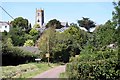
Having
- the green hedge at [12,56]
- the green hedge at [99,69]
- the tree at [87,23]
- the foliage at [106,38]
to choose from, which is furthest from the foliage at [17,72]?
the tree at [87,23]

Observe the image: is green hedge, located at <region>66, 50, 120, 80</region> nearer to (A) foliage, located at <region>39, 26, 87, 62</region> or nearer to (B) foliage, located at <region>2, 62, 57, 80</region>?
(B) foliage, located at <region>2, 62, 57, 80</region>

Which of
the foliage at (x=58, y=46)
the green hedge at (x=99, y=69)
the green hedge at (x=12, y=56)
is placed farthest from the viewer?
A: the foliage at (x=58, y=46)

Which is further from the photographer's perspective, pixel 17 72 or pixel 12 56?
pixel 12 56

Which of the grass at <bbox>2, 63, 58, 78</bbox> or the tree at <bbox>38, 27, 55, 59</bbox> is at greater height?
the tree at <bbox>38, 27, 55, 59</bbox>

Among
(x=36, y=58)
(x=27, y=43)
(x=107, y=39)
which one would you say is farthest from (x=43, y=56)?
(x=107, y=39)

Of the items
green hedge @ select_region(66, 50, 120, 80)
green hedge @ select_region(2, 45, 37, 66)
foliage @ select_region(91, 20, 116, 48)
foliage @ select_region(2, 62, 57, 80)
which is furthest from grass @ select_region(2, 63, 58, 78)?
foliage @ select_region(91, 20, 116, 48)

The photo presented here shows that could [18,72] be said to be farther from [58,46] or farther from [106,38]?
[58,46]

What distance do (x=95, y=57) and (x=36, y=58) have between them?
2895 centimetres

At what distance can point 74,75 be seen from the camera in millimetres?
17297

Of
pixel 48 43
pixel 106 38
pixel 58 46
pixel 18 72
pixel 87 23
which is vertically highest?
pixel 87 23

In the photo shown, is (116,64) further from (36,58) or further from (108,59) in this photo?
(36,58)

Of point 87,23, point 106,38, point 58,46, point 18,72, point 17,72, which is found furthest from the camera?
point 87,23

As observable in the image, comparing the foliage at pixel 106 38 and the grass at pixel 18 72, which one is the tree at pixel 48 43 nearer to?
the grass at pixel 18 72

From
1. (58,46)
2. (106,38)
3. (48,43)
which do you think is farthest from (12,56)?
(58,46)
